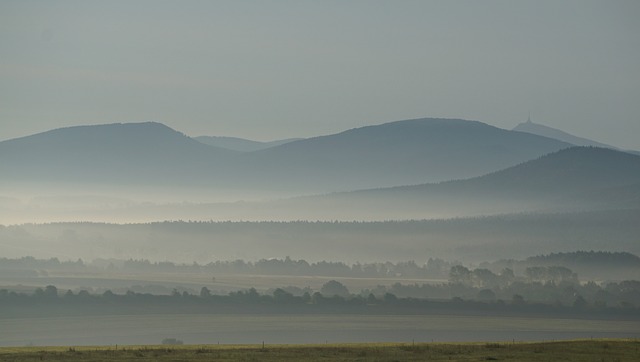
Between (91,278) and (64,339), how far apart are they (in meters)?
80.7

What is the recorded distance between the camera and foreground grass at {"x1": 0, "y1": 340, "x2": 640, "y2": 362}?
71062mm

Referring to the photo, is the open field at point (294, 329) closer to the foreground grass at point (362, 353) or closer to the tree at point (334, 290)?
the tree at point (334, 290)

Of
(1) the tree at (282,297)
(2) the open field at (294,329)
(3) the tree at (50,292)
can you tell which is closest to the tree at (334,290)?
(1) the tree at (282,297)

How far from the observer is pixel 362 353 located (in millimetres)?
75062

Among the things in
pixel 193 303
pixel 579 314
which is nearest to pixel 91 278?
pixel 193 303

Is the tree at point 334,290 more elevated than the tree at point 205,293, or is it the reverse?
the tree at point 334,290

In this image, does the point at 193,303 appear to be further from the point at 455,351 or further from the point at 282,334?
the point at 455,351

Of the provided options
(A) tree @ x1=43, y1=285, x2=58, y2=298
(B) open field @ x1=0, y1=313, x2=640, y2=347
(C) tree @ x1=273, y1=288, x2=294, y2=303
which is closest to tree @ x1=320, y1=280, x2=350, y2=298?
(C) tree @ x1=273, y1=288, x2=294, y2=303

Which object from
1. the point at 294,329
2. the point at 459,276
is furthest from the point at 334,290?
the point at 294,329

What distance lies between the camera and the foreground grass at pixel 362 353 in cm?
7106

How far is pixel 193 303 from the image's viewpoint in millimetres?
154750

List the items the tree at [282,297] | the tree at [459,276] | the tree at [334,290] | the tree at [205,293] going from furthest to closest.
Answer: the tree at [459,276] < the tree at [334,290] < the tree at [205,293] < the tree at [282,297]

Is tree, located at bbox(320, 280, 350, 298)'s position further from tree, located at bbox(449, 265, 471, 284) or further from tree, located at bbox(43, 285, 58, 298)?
tree, located at bbox(43, 285, 58, 298)

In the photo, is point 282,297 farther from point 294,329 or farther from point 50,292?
point 294,329
